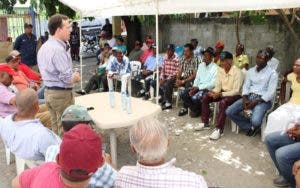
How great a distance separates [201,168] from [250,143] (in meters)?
1.12

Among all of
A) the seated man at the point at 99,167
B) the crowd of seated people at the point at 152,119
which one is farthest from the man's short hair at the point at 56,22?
the seated man at the point at 99,167

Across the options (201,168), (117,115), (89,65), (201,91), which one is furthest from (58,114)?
(89,65)

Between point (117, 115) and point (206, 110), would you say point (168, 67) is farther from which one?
point (117, 115)

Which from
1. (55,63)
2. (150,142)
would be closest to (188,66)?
(55,63)

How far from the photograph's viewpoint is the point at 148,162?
2.19 meters

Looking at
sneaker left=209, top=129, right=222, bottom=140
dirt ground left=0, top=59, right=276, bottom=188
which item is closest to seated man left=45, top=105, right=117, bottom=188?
dirt ground left=0, top=59, right=276, bottom=188

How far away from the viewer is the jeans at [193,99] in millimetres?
6449

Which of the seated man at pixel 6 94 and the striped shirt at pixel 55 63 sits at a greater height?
the striped shirt at pixel 55 63

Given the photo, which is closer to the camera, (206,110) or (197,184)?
(197,184)

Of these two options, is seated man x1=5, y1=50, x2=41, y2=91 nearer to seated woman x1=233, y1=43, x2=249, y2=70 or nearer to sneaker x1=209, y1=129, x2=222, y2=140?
sneaker x1=209, y1=129, x2=222, y2=140

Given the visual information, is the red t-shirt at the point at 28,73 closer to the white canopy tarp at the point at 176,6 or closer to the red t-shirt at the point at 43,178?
the white canopy tarp at the point at 176,6

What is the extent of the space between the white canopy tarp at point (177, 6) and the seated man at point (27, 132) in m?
2.64

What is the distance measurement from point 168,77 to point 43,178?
5.60 m

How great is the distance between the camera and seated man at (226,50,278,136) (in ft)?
17.7
